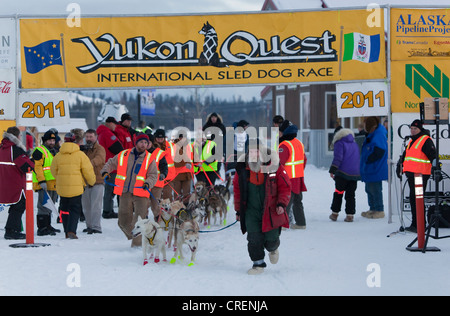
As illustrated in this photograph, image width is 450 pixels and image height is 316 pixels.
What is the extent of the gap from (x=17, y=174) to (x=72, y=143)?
3.21ft

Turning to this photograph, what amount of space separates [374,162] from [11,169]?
21.2 ft

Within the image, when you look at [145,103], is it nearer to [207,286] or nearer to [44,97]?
[44,97]

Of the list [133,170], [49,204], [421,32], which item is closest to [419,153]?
[421,32]

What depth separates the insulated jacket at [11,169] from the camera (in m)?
9.40

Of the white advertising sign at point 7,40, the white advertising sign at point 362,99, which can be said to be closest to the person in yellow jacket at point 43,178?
the white advertising sign at point 7,40

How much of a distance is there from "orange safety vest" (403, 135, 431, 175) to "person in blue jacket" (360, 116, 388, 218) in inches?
74.1

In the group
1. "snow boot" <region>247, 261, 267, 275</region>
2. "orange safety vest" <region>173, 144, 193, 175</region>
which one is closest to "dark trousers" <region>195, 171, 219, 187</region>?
"orange safety vest" <region>173, 144, 193, 175</region>

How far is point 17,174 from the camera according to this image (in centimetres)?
948

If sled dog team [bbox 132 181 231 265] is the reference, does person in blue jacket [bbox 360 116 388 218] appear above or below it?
above

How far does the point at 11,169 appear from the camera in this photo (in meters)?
9.46

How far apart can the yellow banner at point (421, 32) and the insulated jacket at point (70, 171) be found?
19.4ft

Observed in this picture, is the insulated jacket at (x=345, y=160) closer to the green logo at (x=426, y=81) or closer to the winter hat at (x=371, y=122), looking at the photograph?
the winter hat at (x=371, y=122)

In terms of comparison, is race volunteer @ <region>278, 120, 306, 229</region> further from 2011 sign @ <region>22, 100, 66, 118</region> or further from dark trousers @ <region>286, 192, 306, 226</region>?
2011 sign @ <region>22, 100, 66, 118</region>

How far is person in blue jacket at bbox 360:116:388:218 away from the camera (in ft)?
36.9
